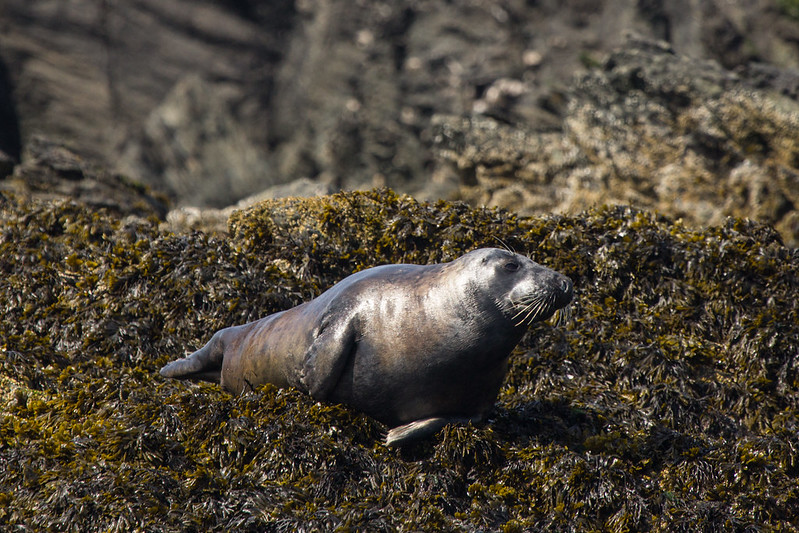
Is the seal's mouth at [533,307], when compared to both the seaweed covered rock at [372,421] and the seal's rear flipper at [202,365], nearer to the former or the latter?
the seaweed covered rock at [372,421]

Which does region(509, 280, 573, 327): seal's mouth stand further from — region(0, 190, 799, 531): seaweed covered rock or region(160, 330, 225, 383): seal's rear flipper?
region(160, 330, 225, 383): seal's rear flipper

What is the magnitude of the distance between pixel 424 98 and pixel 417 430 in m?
22.6

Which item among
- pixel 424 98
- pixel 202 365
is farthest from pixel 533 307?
pixel 424 98

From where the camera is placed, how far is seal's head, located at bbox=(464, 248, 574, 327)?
4.22m

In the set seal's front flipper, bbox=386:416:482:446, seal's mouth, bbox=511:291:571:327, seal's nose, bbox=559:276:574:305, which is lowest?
seal's front flipper, bbox=386:416:482:446

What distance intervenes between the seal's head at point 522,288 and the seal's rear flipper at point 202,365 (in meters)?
1.85

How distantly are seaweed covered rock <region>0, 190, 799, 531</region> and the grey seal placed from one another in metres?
0.16

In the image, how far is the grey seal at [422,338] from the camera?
168 inches

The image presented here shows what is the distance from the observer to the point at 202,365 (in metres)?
5.18

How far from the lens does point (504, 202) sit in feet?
41.8

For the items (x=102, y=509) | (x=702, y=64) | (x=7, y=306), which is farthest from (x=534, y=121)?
(x=102, y=509)

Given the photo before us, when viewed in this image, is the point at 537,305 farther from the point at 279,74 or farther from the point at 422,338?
the point at 279,74

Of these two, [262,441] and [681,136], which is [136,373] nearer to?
[262,441]

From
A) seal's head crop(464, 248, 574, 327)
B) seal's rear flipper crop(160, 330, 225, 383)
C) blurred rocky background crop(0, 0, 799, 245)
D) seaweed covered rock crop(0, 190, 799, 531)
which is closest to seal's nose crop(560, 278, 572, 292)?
seal's head crop(464, 248, 574, 327)
